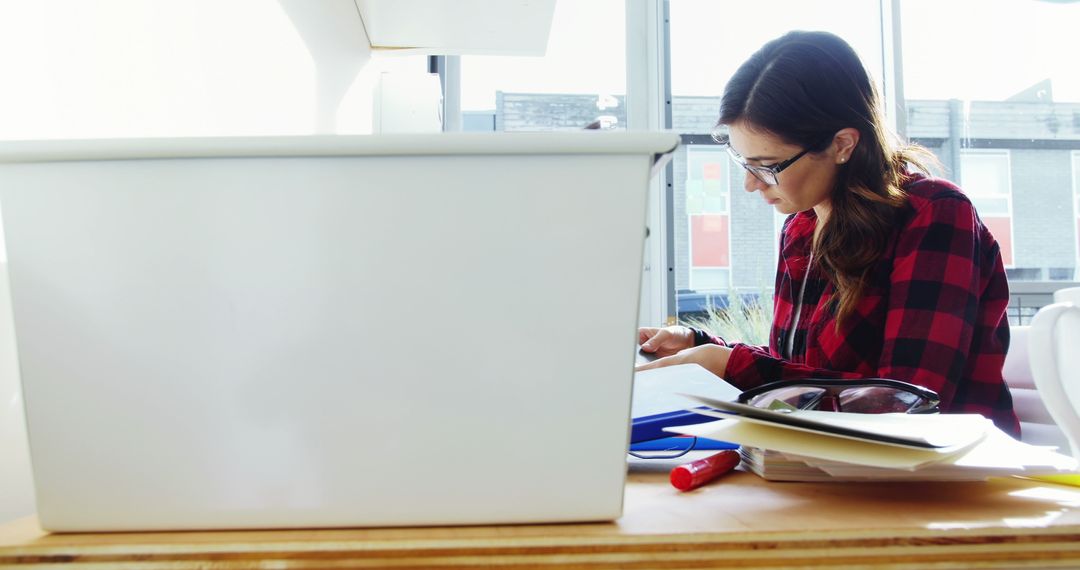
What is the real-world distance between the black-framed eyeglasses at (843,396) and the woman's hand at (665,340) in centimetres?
58

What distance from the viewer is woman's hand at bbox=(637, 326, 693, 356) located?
122 centimetres

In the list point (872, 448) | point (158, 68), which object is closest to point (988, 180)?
point (872, 448)

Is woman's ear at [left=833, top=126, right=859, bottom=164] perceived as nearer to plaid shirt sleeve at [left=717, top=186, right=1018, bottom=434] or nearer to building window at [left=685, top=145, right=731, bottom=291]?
plaid shirt sleeve at [left=717, top=186, right=1018, bottom=434]

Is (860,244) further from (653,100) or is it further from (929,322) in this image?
(653,100)

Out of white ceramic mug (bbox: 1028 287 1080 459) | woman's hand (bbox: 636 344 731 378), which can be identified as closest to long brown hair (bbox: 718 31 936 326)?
woman's hand (bbox: 636 344 731 378)

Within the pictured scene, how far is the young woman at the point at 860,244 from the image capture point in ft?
3.11

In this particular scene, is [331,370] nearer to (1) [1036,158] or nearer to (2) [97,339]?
(2) [97,339]

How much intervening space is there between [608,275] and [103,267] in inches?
8.6

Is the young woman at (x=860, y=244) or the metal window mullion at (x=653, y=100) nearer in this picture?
the young woman at (x=860, y=244)

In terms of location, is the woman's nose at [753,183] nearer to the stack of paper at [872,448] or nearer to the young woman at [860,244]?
the young woman at [860,244]

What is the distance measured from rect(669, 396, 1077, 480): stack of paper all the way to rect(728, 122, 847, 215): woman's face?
2.33 feet

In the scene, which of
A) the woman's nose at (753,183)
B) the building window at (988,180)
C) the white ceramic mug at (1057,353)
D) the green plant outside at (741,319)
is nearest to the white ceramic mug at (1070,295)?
the white ceramic mug at (1057,353)

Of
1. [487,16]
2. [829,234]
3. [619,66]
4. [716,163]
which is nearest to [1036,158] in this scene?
[716,163]

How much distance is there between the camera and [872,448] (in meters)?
0.41
